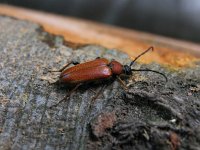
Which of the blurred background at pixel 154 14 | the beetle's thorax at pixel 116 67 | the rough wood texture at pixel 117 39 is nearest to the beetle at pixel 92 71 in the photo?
the beetle's thorax at pixel 116 67

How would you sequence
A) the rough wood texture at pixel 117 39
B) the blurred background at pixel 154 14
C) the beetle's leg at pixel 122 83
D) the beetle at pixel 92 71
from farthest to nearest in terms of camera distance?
the blurred background at pixel 154 14 < the rough wood texture at pixel 117 39 < the beetle at pixel 92 71 < the beetle's leg at pixel 122 83

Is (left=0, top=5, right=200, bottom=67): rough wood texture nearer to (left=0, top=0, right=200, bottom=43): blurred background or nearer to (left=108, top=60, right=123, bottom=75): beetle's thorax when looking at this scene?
(left=108, top=60, right=123, bottom=75): beetle's thorax

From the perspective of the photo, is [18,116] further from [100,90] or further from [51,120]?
[100,90]

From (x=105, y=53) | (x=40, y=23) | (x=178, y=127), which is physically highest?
(x=40, y=23)

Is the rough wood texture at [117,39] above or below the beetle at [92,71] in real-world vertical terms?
above

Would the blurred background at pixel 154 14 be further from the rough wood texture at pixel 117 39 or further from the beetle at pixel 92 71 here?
the beetle at pixel 92 71

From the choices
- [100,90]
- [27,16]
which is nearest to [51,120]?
[100,90]
